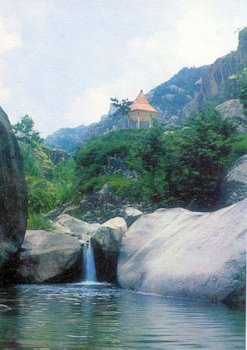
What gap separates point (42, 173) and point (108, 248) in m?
6.88

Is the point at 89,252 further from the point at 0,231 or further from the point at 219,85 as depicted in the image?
the point at 219,85

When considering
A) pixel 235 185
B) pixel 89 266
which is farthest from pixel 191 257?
pixel 235 185

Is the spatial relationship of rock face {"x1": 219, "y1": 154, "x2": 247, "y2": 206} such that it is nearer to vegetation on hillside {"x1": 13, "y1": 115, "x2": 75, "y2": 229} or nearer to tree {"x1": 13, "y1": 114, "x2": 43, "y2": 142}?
vegetation on hillside {"x1": 13, "y1": 115, "x2": 75, "y2": 229}

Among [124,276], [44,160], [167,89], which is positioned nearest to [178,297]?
[124,276]

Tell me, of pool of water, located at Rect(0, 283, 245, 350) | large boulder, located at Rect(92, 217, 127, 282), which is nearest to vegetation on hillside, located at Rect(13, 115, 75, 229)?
large boulder, located at Rect(92, 217, 127, 282)

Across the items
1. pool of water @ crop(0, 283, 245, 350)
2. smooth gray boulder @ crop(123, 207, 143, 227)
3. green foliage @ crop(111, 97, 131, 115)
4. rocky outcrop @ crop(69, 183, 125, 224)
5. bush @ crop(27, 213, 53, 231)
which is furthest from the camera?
green foliage @ crop(111, 97, 131, 115)

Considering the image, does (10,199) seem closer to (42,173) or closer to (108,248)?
(108,248)

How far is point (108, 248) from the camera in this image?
21.0ft

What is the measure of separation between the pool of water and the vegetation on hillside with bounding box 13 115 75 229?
15.0 ft

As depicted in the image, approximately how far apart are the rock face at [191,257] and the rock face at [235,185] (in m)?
2.18

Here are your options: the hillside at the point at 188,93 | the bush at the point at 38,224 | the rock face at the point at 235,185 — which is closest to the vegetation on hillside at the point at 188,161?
the rock face at the point at 235,185

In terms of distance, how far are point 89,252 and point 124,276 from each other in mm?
1482

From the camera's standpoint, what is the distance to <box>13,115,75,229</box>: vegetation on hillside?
1055 centimetres

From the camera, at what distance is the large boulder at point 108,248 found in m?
6.29
